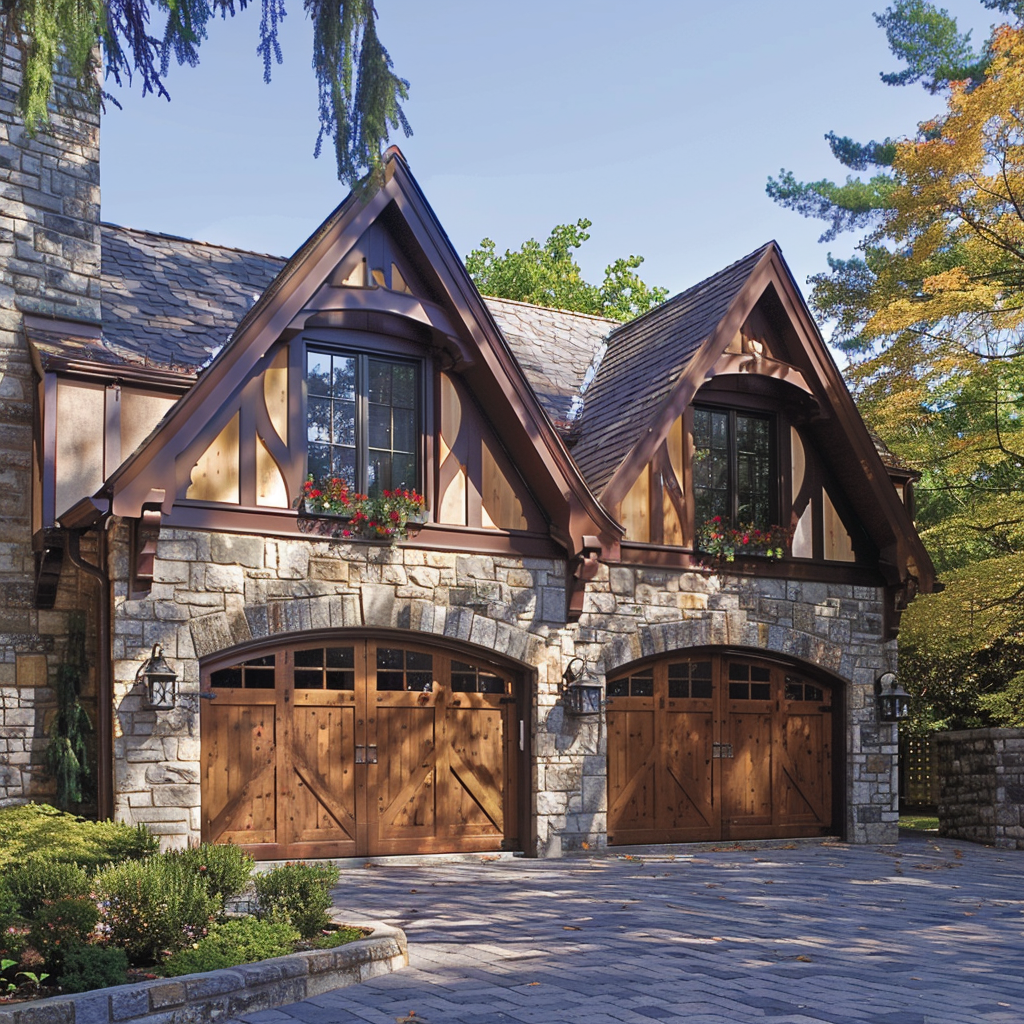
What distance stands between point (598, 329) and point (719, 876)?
9.57 meters

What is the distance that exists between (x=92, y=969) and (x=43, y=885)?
975 millimetres

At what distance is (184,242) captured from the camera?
15.7 meters

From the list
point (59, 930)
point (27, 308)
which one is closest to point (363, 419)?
point (27, 308)

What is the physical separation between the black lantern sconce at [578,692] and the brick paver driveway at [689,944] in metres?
1.60

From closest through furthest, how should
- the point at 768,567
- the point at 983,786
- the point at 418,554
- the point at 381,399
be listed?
the point at 418,554
the point at 381,399
the point at 768,567
the point at 983,786

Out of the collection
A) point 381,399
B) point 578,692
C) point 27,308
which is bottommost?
point 578,692

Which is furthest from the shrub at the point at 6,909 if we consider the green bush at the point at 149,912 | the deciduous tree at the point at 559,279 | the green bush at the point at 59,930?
the deciduous tree at the point at 559,279

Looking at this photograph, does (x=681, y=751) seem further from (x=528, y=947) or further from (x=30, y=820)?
(x=30, y=820)

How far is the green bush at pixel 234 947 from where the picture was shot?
6.21m

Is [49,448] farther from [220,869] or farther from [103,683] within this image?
[220,869]

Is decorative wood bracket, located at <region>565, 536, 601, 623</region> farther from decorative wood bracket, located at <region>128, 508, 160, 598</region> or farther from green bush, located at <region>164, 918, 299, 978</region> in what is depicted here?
green bush, located at <region>164, 918, 299, 978</region>

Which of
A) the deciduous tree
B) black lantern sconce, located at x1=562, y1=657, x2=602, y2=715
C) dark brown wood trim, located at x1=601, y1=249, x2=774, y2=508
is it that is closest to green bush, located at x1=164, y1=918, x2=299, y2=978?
black lantern sconce, located at x1=562, y1=657, x2=602, y2=715

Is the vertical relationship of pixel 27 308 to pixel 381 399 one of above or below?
above

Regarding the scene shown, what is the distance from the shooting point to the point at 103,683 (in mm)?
11664
